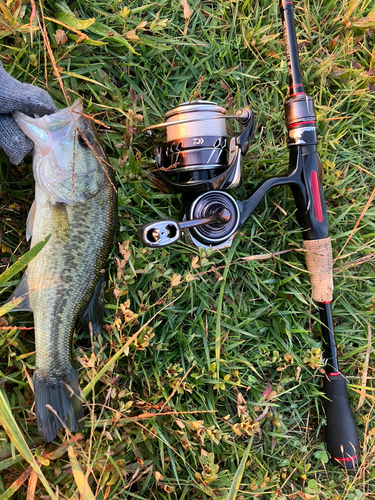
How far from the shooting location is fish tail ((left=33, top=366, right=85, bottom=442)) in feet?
6.01

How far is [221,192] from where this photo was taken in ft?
6.65

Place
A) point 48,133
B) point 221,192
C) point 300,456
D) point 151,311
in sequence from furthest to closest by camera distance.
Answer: point 300,456 < point 151,311 < point 221,192 < point 48,133

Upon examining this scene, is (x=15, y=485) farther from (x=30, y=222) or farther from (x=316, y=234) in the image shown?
(x=316, y=234)

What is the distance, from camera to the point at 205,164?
77.2 inches

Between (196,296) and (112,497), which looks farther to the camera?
(196,296)

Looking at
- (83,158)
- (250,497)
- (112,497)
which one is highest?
(83,158)

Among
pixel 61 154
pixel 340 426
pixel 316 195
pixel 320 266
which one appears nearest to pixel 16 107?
pixel 61 154

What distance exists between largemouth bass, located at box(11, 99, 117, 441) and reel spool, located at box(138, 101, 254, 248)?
0.42 metres

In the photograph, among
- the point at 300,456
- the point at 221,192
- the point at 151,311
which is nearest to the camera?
the point at 221,192

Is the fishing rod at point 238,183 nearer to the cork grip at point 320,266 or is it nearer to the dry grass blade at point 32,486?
the cork grip at point 320,266

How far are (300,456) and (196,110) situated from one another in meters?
2.30

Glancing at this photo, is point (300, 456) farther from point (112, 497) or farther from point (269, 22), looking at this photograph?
point (269, 22)

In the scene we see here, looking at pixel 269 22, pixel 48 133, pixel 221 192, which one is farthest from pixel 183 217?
pixel 269 22

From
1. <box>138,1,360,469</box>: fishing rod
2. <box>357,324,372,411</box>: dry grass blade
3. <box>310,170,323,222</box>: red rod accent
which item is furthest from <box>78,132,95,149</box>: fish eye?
<box>357,324,372,411</box>: dry grass blade
